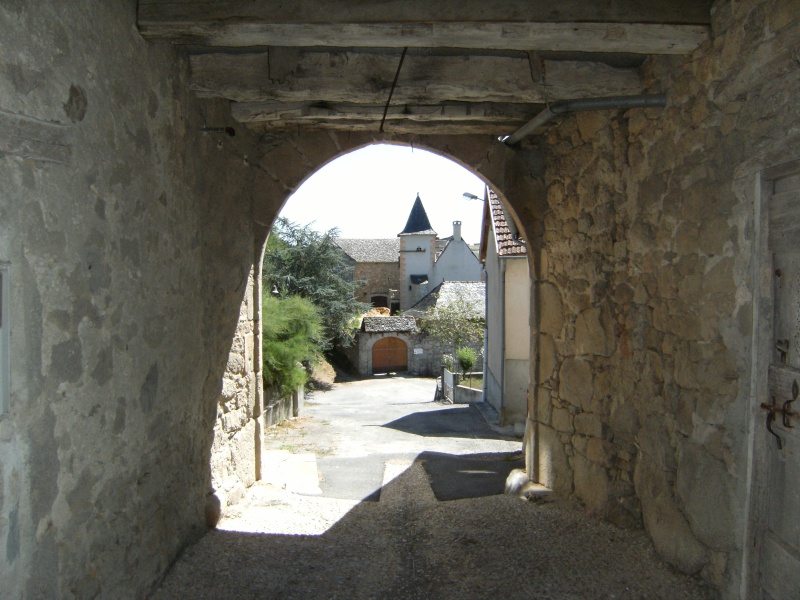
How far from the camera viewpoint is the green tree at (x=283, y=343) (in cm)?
1158

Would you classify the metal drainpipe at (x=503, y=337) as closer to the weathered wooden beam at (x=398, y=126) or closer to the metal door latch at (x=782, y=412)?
the weathered wooden beam at (x=398, y=126)

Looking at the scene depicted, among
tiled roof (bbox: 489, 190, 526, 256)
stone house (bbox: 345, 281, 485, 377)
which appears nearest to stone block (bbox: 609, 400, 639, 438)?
tiled roof (bbox: 489, 190, 526, 256)

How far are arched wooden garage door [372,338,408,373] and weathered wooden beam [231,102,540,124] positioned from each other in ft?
73.5

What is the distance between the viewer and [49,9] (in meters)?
2.08

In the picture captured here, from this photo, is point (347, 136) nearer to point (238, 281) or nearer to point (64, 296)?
point (238, 281)

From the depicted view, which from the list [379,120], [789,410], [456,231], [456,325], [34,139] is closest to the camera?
[34,139]

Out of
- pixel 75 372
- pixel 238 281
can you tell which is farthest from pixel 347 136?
pixel 75 372

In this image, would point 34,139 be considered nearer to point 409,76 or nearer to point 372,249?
point 409,76

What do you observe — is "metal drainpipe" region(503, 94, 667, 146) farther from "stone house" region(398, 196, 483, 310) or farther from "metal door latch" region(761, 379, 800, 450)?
"stone house" region(398, 196, 483, 310)

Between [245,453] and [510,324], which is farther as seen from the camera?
[510,324]

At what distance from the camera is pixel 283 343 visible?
472 inches

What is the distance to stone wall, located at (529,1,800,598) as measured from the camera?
8.60 ft

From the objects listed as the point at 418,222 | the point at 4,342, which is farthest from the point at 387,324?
the point at 4,342

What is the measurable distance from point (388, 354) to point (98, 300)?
24513 mm
